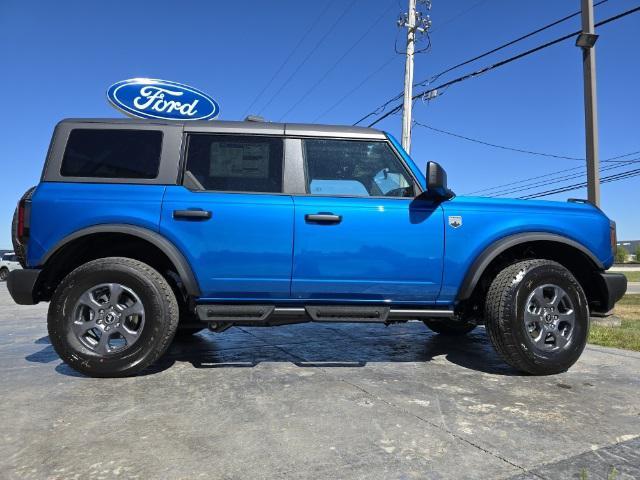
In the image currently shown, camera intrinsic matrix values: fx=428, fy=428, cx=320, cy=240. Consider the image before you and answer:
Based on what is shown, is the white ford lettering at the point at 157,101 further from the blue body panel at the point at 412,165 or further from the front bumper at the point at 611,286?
the front bumper at the point at 611,286

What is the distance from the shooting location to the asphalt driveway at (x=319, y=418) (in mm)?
1853

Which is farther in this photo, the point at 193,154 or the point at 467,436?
the point at 193,154

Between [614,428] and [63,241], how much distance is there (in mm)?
3665

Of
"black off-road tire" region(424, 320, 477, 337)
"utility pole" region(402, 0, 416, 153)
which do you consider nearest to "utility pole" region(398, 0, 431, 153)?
"utility pole" region(402, 0, 416, 153)

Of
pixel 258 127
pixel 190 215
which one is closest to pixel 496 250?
pixel 258 127

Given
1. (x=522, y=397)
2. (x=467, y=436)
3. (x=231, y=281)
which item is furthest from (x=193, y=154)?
(x=522, y=397)

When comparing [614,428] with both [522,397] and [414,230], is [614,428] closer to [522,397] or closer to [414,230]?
[522,397]

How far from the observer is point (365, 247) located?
10.7ft

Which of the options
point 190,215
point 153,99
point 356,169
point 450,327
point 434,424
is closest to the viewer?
point 434,424

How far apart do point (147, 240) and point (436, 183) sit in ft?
7.20

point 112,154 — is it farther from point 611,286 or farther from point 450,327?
point 611,286

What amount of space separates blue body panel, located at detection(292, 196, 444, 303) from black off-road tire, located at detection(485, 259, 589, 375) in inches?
19.2

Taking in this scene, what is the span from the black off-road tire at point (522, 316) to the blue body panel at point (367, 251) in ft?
1.60

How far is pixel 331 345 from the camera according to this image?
14.1ft
